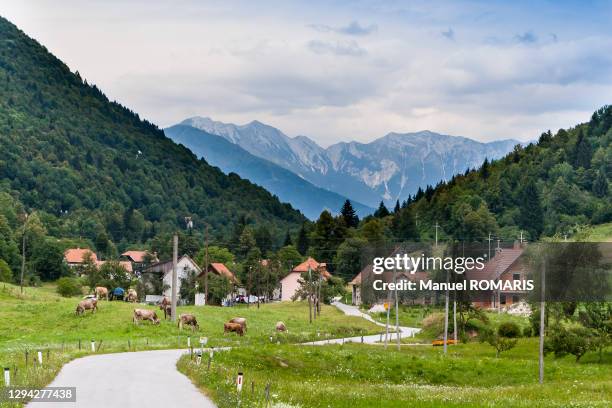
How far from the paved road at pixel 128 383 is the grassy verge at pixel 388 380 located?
86cm

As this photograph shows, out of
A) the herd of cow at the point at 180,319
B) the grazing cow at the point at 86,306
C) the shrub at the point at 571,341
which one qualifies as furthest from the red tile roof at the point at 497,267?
the grazing cow at the point at 86,306

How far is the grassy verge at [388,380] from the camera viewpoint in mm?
32531

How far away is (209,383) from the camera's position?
111 ft

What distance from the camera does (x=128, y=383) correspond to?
35.0 m

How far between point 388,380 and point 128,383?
1715cm

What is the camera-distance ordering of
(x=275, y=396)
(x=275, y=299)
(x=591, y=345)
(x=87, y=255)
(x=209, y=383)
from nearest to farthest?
(x=275, y=396) < (x=209, y=383) < (x=591, y=345) < (x=87, y=255) < (x=275, y=299)

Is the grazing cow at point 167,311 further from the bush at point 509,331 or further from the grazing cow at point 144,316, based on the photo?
the bush at point 509,331

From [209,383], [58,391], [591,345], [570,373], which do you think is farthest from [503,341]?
[58,391]

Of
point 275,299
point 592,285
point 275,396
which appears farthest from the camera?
point 275,299

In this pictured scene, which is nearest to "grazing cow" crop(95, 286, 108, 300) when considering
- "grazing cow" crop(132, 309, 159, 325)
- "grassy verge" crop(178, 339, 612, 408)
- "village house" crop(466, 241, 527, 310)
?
"grazing cow" crop(132, 309, 159, 325)

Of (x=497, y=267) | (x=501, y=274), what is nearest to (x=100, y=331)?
(x=497, y=267)

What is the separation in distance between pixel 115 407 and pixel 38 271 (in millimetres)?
141750

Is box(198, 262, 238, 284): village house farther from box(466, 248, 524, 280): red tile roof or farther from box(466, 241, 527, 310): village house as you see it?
box(466, 248, 524, 280): red tile roof

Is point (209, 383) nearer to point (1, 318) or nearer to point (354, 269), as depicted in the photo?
point (1, 318)
